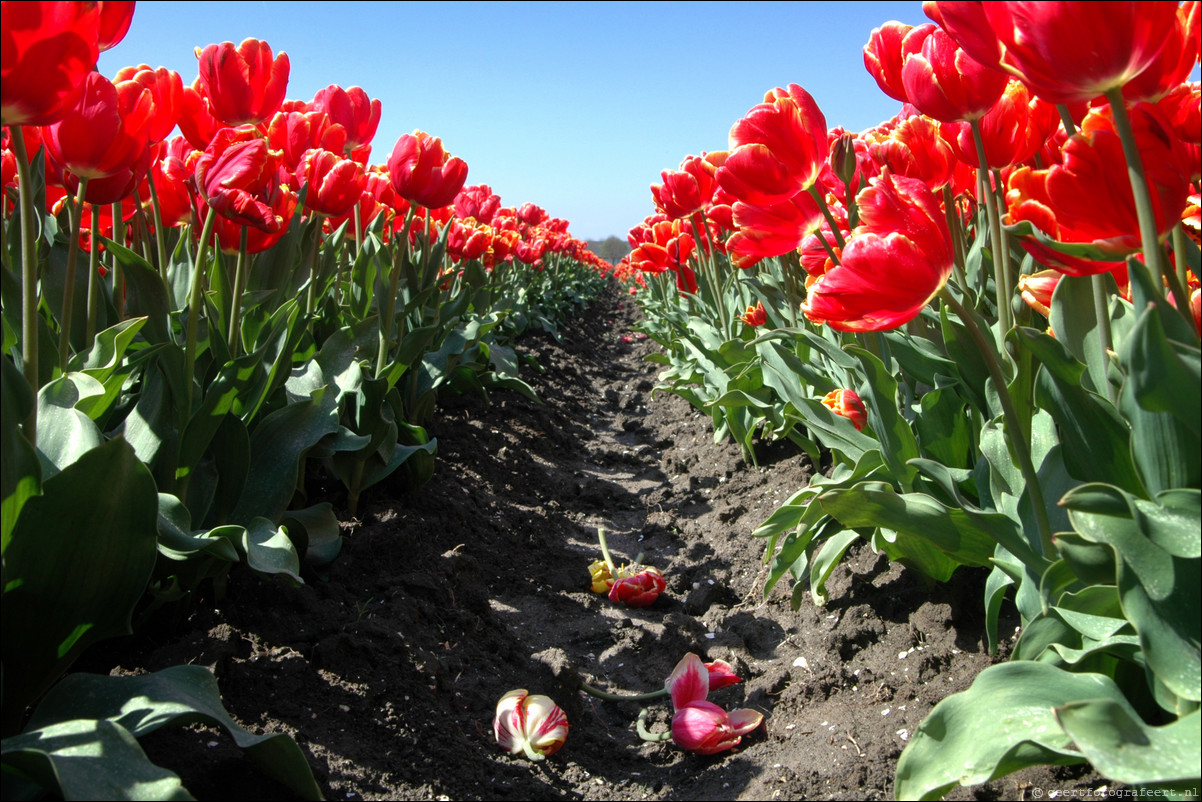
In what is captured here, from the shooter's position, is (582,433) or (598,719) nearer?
(598,719)

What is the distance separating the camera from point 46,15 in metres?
1.00

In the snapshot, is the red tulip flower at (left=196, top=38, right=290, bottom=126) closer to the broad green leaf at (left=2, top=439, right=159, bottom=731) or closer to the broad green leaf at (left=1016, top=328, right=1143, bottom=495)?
the broad green leaf at (left=2, top=439, right=159, bottom=731)

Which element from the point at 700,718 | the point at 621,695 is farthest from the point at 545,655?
the point at 700,718

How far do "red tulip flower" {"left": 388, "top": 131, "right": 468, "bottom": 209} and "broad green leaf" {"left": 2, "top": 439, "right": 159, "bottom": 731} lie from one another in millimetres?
1624

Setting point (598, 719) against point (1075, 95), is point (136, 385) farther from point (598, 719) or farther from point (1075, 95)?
point (1075, 95)

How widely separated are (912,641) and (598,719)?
0.75 metres

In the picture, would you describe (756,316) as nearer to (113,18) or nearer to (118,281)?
(118,281)

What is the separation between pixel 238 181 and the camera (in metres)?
1.67

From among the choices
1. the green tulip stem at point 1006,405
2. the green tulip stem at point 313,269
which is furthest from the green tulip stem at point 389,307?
the green tulip stem at point 1006,405

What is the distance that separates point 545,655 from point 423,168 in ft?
4.99

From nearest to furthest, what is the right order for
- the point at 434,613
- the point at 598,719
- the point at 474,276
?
the point at 598,719 < the point at 434,613 < the point at 474,276

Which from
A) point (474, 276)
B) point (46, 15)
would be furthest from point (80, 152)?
point (474, 276)

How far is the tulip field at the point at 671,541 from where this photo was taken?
1.03 m

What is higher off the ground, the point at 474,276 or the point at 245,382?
the point at 474,276
